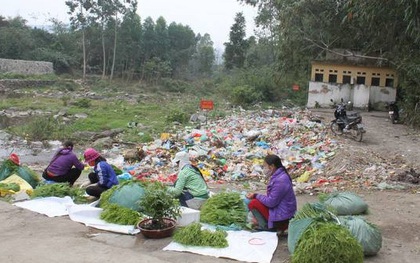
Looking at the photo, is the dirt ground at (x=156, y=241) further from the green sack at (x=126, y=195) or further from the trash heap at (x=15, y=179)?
the trash heap at (x=15, y=179)

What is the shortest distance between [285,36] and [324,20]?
6.52ft

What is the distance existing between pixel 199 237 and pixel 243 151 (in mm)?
7054

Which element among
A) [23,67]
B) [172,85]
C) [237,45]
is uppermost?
[237,45]

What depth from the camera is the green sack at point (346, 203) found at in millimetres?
5504

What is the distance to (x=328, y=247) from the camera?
377cm

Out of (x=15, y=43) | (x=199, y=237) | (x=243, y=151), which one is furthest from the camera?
(x=15, y=43)

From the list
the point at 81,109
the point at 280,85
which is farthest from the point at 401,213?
the point at 280,85

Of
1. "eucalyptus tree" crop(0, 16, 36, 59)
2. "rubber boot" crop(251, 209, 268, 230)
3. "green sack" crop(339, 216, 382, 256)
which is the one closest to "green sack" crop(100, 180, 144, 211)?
"rubber boot" crop(251, 209, 268, 230)

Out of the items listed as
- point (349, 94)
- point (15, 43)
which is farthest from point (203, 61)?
point (349, 94)

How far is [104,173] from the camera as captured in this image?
644cm

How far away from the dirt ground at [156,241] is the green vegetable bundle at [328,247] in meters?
0.40

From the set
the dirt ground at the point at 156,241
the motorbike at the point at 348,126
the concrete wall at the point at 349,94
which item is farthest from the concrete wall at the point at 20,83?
the dirt ground at the point at 156,241

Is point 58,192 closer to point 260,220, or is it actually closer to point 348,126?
point 260,220

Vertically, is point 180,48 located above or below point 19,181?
above
